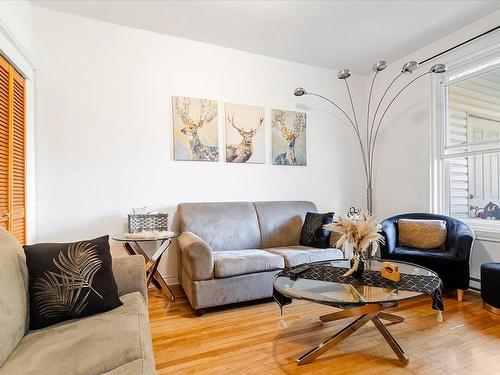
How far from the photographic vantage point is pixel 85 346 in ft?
3.72

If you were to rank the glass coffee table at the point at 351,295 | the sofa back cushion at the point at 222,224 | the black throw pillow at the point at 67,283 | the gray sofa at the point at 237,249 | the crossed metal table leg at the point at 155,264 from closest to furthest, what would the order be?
the black throw pillow at the point at 67,283
the glass coffee table at the point at 351,295
the gray sofa at the point at 237,249
the crossed metal table leg at the point at 155,264
the sofa back cushion at the point at 222,224

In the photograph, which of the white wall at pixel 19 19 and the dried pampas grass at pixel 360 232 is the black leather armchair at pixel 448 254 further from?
the white wall at pixel 19 19

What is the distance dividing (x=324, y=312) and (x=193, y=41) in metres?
3.12

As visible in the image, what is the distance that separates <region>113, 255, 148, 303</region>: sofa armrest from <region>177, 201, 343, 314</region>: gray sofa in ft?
2.19

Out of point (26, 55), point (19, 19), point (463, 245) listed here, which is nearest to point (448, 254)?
point (463, 245)

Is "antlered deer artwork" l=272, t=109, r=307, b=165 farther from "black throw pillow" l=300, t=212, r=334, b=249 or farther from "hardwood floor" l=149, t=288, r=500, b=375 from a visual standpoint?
"hardwood floor" l=149, t=288, r=500, b=375

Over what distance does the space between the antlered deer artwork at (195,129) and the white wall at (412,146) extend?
240 centimetres

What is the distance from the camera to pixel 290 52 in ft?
12.1

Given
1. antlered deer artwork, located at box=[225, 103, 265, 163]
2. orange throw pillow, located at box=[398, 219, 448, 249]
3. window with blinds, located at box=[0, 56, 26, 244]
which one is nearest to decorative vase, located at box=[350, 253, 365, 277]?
orange throw pillow, located at box=[398, 219, 448, 249]

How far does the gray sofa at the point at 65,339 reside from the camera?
1023 millimetres

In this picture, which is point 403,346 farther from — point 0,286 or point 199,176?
point 199,176

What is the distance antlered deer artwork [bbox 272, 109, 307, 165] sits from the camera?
12.4 feet

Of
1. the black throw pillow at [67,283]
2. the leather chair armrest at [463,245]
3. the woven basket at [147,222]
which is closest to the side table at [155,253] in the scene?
the woven basket at [147,222]

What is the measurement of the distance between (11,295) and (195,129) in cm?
242
